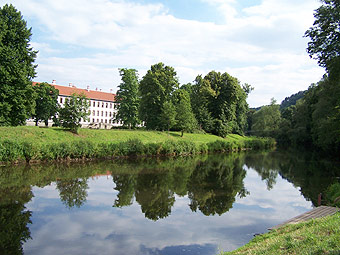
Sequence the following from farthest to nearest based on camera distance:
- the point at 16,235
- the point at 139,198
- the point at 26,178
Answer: the point at 26,178 → the point at 139,198 → the point at 16,235

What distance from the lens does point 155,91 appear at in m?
49.7

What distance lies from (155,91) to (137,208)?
3609 cm

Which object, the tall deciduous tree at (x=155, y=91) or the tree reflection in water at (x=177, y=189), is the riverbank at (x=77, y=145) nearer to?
the tall deciduous tree at (x=155, y=91)

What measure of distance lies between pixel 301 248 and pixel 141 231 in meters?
6.53

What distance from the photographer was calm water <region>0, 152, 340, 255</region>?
34.2 feet

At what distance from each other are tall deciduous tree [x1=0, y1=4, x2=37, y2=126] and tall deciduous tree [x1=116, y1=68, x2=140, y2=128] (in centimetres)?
2330

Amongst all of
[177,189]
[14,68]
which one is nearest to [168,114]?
[14,68]

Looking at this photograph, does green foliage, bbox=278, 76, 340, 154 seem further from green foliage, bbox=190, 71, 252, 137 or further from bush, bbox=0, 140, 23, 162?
bush, bbox=0, 140, 23, 162

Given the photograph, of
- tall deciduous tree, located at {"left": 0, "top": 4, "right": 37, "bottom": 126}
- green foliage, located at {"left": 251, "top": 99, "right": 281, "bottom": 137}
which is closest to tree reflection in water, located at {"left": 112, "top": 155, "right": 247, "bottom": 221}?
tall deciduous tree, located at {"left": 0, "top": 4, "right": 37, "bottom": 126}

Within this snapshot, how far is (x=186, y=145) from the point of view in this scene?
42.7 metres

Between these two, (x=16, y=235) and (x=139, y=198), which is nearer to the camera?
(x=16, y=235)

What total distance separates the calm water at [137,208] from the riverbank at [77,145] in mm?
2054

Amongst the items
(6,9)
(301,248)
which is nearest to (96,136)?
(6,9)

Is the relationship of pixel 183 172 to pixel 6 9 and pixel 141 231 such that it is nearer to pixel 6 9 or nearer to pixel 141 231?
pixel 141 231
